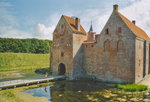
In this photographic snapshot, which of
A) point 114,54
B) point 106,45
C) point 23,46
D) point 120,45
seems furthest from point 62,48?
point 23,46

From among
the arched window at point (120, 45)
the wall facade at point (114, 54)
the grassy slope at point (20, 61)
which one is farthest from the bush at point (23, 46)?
the arched window at point (120, 45)

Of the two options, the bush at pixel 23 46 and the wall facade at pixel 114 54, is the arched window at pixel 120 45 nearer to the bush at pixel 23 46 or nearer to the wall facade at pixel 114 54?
the wall facade at pixel 114 54

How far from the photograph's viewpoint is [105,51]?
62.0 ft

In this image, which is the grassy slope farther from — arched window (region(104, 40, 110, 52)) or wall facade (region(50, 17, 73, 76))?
arched window (region(104, 40, 110, 52))

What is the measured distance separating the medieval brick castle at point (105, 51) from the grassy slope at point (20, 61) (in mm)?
15740

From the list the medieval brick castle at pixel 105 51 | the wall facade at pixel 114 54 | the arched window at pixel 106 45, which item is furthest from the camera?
the arched window at pixel 106 45

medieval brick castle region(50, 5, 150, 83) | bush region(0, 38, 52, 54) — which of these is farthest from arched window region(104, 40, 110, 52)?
bush region(0, 38, 52, 54)

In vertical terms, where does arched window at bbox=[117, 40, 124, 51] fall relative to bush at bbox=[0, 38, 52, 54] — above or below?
below

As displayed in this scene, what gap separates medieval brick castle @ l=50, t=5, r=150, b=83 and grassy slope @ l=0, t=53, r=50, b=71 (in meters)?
15.7

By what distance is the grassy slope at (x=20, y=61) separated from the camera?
33.9m

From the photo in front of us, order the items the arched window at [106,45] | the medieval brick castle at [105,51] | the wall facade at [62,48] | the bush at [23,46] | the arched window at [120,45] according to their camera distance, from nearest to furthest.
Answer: the medieval brick castle at [105,51], the arched window at [120,45], the arched window at [106,45], the wall facade at [62,48], the bush at [23,46]

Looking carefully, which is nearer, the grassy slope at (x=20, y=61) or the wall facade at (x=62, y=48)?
the wall facade at (x=62, y=48)

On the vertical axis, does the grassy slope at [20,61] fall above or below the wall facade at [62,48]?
below

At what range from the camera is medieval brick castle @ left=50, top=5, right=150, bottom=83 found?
16.8m
